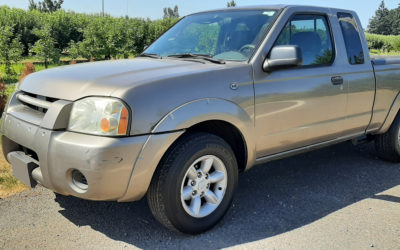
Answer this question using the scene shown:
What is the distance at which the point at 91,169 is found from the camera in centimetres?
268

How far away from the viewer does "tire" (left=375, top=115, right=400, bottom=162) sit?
16.5ft

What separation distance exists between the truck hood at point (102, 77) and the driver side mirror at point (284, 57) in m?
0.45

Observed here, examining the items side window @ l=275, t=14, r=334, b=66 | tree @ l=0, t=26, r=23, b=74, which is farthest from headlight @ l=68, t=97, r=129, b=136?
tree @ l=0, t=26, r=23, b=74

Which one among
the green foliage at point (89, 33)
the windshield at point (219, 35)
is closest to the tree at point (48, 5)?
the green foliage at point (89, 33)

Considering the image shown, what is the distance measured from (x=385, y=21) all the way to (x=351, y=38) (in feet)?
423

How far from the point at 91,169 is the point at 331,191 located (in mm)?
2638

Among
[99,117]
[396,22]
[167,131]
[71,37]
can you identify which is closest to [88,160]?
[99,117]

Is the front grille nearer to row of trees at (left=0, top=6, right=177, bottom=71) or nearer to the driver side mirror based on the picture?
the driver side mirror

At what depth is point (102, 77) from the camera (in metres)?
3.02

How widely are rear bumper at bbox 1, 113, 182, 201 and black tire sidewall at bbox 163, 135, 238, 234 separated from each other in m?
0.17

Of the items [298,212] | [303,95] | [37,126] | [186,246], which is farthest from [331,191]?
[37,126]

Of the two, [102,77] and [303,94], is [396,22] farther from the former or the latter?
[102,77]

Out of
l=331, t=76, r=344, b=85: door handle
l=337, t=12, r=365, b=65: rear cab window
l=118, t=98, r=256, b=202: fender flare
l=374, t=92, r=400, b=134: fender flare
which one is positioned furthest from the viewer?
l=374, t=92, r=400, b=134: fender flare

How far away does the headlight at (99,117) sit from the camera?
2.71m
